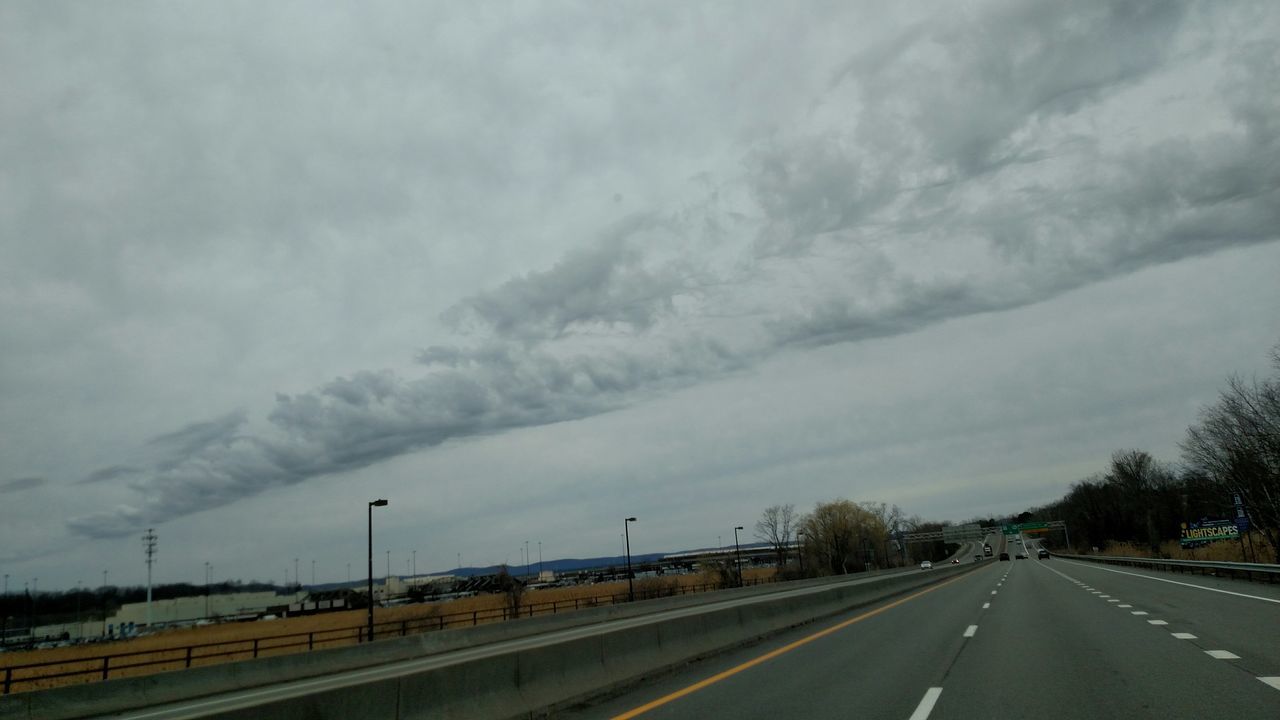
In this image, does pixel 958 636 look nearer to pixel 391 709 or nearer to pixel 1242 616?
pixel 1242 616

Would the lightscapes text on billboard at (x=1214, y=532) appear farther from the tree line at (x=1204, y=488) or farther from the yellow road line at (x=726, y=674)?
the yellow road line at (x=726, y=674)

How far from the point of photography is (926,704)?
912cm

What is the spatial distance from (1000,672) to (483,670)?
24.1 ft

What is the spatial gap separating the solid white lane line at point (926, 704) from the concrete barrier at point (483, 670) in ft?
13.3

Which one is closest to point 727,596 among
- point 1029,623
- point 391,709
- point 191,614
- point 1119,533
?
point 1029,623

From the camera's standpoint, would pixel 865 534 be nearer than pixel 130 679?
No

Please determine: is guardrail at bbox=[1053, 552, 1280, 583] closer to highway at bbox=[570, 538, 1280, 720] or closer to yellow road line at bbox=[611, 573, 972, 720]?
highway at bbox=[570, 538, 1280, 720]

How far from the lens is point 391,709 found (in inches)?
280

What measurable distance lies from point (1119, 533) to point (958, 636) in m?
136

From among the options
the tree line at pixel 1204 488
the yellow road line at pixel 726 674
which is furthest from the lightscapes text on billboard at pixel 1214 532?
the yellow road line at pixel 726 674

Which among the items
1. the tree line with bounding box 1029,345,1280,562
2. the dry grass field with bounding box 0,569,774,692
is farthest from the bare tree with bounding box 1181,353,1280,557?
the dry grass field with bounding box 0,569,774,692

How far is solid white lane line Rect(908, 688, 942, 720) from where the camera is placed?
843 cm

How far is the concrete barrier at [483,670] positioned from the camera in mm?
7508

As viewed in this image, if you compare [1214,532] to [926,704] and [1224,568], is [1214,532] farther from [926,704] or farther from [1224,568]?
[926,704]
